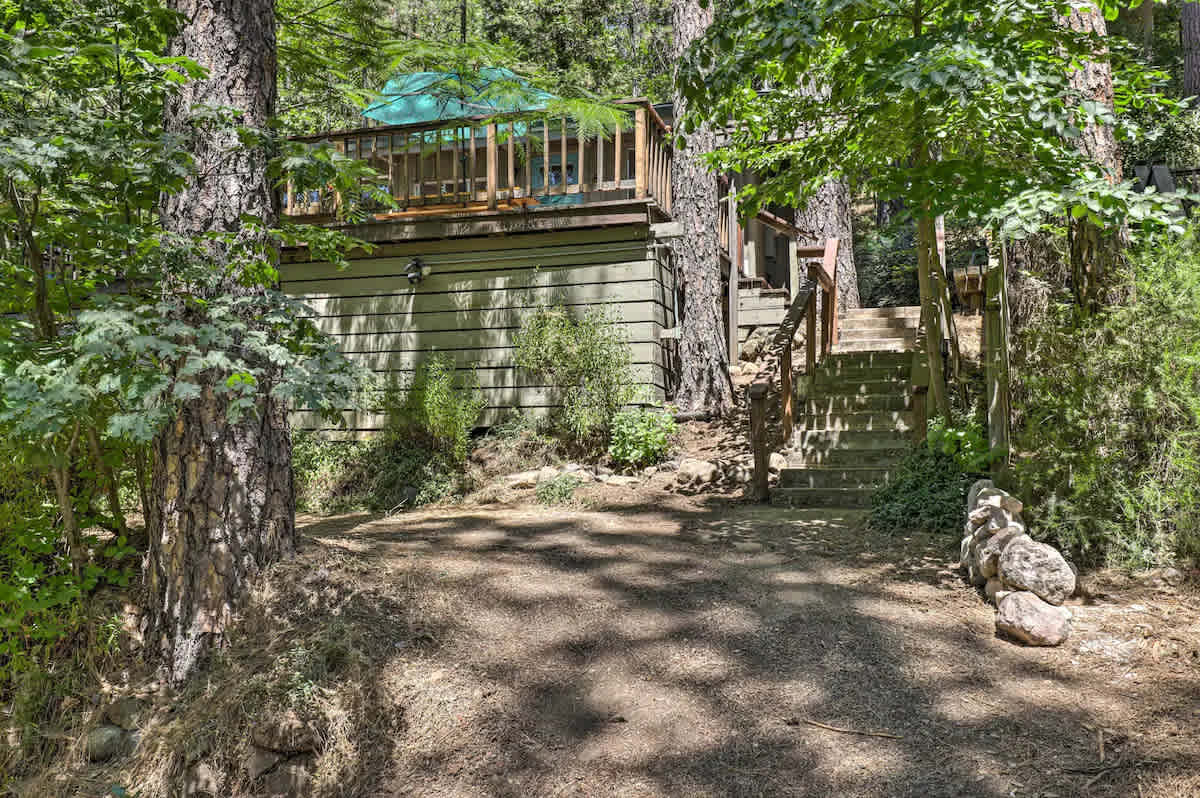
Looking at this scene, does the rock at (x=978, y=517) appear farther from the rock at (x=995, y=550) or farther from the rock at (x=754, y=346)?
the rock at (x=754, y=346)

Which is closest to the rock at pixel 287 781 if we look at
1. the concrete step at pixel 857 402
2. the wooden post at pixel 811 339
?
the concrete step at pixel 857 402

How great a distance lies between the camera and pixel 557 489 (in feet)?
26.0

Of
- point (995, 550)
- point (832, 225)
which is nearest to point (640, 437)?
point (995, 550)

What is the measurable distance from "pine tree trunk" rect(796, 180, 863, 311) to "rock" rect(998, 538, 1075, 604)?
8.95 m

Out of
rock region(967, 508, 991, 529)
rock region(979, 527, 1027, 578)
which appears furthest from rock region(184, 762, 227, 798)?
rock region(967, 508, 991, 529)

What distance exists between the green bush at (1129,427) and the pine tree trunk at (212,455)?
4.35 meters

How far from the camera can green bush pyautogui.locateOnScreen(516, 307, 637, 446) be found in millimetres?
9133

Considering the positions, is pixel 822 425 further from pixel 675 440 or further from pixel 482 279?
pixel 482 279

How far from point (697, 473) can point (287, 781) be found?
17.3ft

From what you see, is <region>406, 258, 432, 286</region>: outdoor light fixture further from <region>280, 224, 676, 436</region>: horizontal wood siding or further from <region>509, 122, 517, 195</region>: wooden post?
<region>509, 122, 517, 195</region>: wooden post

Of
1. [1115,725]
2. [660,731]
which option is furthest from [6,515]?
[1115,725]

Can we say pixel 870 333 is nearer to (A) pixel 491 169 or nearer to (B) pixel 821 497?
(B) pixel 821 497

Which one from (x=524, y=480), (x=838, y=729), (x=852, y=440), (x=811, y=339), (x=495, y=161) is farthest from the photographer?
(x=495, y=161)

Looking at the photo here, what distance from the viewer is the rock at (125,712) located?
3.96 meters
